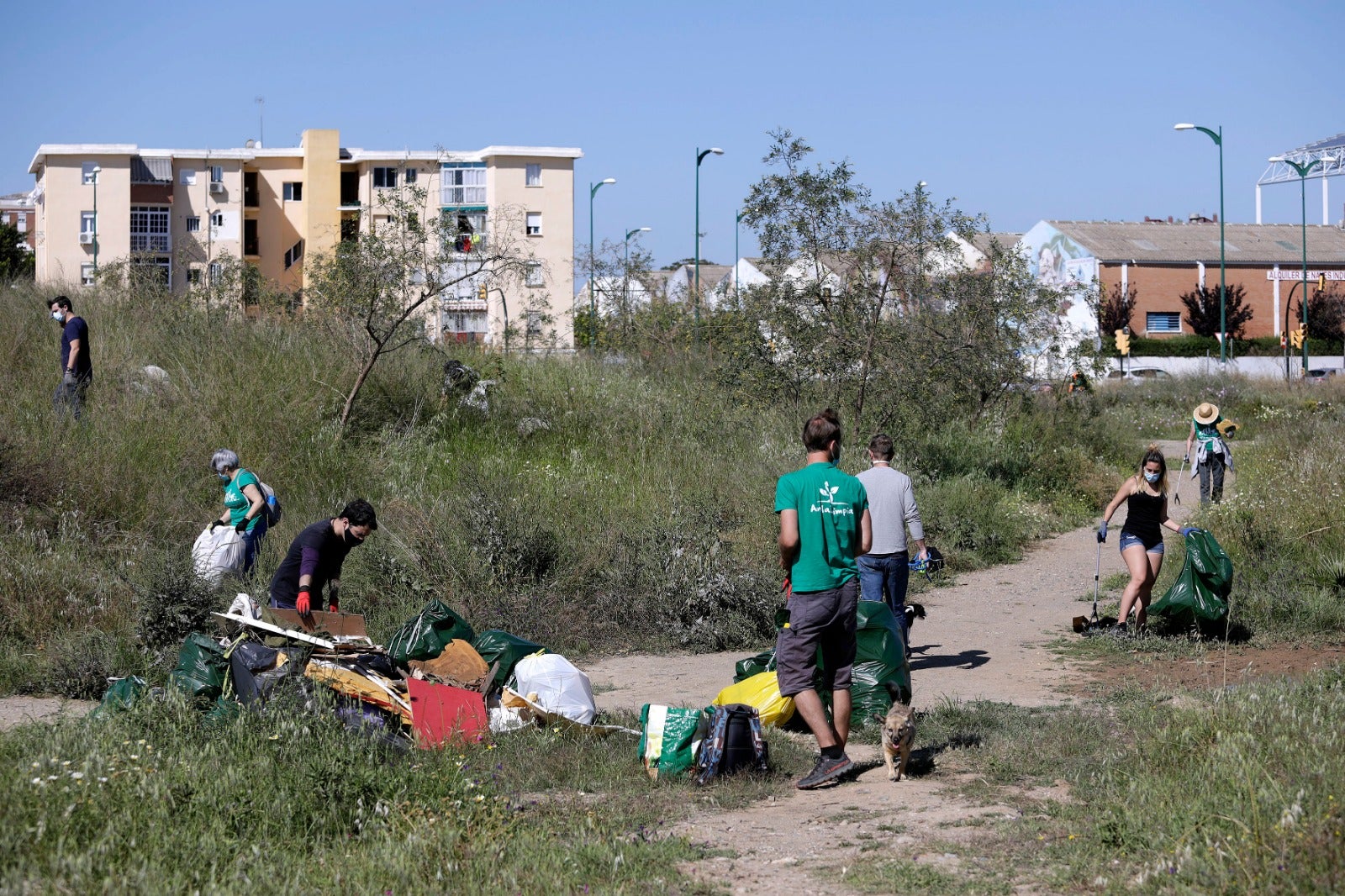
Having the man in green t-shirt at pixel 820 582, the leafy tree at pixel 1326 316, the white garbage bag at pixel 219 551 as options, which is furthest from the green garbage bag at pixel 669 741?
the leafy tree at pixel 1326 316

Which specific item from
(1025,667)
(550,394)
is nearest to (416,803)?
(1025,667)

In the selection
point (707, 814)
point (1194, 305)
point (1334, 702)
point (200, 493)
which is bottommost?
point (707, 814)

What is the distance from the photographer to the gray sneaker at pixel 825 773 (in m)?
6.07

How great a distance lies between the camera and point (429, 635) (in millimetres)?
8008

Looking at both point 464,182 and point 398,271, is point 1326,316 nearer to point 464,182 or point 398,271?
point 464,182

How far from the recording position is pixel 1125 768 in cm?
574

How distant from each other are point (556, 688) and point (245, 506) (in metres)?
4.02

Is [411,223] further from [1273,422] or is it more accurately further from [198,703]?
[1273,422]

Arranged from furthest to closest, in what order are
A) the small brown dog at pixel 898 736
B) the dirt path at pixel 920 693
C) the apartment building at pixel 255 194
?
the apartment building at pixel 255 194 → the small brown dog at pixel 898 736 → the dirt path at pixel 920 693

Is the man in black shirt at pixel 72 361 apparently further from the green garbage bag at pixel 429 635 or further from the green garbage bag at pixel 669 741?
the green garbage bag at pixel 669 741

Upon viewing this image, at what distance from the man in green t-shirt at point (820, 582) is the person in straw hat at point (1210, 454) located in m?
10.6

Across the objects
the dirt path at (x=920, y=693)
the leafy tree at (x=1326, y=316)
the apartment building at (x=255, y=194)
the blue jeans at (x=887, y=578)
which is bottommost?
the dirt path at (x=920, y=693)

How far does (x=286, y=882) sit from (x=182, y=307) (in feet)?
48.0

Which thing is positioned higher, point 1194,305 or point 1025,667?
point 1194,305
